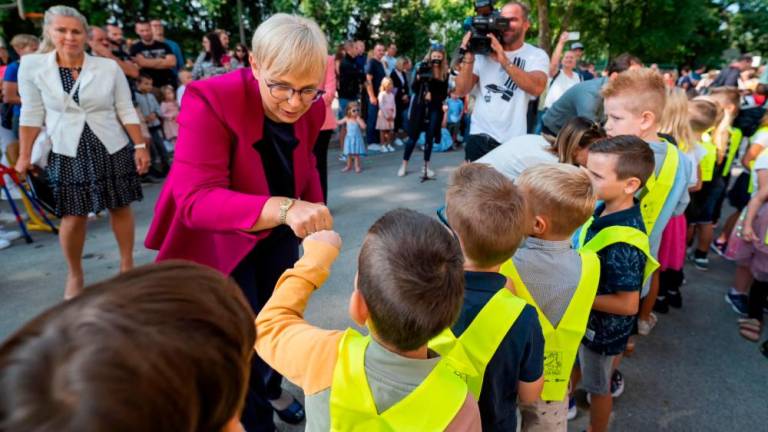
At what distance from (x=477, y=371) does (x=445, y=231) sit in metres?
0.51

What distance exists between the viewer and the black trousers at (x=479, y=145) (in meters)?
3.41

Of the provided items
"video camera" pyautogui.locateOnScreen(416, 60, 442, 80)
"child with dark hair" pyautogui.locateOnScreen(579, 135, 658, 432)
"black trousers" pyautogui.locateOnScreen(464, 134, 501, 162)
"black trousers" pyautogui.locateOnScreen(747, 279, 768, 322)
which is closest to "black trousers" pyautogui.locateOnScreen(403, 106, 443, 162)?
"video camera" pyautogui.locateOnScreen(416, 60, 442, 80)

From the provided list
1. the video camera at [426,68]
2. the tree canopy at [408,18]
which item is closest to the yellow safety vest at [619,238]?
the video camera at [426,68]

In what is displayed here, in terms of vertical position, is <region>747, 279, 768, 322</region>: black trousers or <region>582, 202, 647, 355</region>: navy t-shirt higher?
<region>582, 202, 647, 355</region>: navy t-shirt

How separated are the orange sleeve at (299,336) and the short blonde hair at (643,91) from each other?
199cm

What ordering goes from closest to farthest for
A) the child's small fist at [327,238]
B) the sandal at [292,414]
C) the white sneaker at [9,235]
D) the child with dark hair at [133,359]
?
the child with dark hair at [133,359], the child's small fist at [327,238], the sandal at [292,414], the white sneaker at [9,235]

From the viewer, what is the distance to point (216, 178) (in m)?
1.53

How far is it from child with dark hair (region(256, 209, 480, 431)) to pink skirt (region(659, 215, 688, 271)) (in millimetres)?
2666

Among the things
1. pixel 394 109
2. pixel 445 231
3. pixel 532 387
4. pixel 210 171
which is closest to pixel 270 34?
pixel 210 171

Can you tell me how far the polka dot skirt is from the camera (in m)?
3.13

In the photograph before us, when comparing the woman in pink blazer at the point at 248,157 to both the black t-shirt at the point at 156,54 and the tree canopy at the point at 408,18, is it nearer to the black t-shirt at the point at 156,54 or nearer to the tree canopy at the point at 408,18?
the black t-shirt at the point at 156,54

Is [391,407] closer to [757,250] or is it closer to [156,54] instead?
[757,250]

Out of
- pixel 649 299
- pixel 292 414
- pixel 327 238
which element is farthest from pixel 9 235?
pixel 649 299

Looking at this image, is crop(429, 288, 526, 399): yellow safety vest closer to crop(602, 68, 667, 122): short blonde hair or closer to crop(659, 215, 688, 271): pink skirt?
crop(602, 68, 667, 122): short blonde hair
